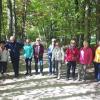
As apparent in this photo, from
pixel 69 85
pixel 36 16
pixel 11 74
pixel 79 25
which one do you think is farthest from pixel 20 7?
pixel 69 85

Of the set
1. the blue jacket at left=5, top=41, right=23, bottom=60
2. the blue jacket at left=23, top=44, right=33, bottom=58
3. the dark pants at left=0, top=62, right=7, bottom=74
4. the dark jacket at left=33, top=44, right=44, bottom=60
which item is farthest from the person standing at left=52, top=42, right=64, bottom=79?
the dark pants at left=0, top=62, right=7, bottom=74

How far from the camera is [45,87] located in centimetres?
1500

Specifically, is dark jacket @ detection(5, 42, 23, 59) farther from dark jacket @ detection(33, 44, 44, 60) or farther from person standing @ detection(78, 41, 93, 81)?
person standing @ detection(78, 41, 93, 81)

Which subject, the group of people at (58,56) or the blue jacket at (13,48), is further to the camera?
the blue jacket at (13,48)

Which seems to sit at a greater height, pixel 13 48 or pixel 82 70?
pixel 13 48

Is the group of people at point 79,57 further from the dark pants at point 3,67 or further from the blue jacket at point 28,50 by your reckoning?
the dark pants at point 3,67

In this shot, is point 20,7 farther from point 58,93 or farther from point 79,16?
point 58,93

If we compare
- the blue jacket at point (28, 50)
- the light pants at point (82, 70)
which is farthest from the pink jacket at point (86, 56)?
the blue jacket at point (28, 50)

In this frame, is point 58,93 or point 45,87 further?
point 45,87

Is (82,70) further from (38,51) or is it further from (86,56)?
(38,51)

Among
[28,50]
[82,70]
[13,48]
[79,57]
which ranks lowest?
[82,70]

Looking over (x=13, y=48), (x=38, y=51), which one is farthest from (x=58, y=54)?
(x=13, y=48)

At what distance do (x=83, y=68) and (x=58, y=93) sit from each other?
3718 mm

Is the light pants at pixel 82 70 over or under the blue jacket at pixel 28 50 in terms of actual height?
under
